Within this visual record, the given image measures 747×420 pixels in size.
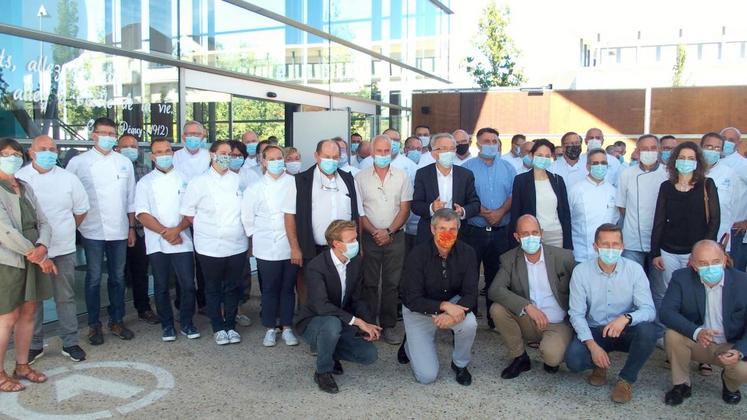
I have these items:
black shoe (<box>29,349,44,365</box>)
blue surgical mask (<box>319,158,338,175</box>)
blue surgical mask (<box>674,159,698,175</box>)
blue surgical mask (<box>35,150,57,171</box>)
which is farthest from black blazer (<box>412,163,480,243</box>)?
black shoe (<box>29,349,44,365</box>)

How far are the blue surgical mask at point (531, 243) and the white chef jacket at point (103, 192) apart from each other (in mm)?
3489

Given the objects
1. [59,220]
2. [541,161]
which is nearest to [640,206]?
[541,161]

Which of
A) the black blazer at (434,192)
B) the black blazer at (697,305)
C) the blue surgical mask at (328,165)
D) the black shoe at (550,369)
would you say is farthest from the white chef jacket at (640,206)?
the blue surgical mask at (328,165)

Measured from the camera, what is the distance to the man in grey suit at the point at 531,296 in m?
4.67

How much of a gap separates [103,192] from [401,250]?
8.91 ft

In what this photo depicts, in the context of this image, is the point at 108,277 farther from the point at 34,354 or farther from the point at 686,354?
the point at 686,354

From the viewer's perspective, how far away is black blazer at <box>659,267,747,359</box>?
13.8 ft

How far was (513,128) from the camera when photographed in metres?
13.2

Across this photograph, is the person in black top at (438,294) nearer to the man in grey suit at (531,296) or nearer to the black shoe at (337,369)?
the man in grey suit at (531,296)

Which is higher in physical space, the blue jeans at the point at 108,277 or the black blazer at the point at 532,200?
the black blazer at the point at 532,200

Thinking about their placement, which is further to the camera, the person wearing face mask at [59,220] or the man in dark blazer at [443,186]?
the man in dark blazer at [443,186]

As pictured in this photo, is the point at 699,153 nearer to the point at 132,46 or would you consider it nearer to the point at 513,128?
the point at 132,46

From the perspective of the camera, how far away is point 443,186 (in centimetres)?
577

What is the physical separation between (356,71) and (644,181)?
9088 mm
